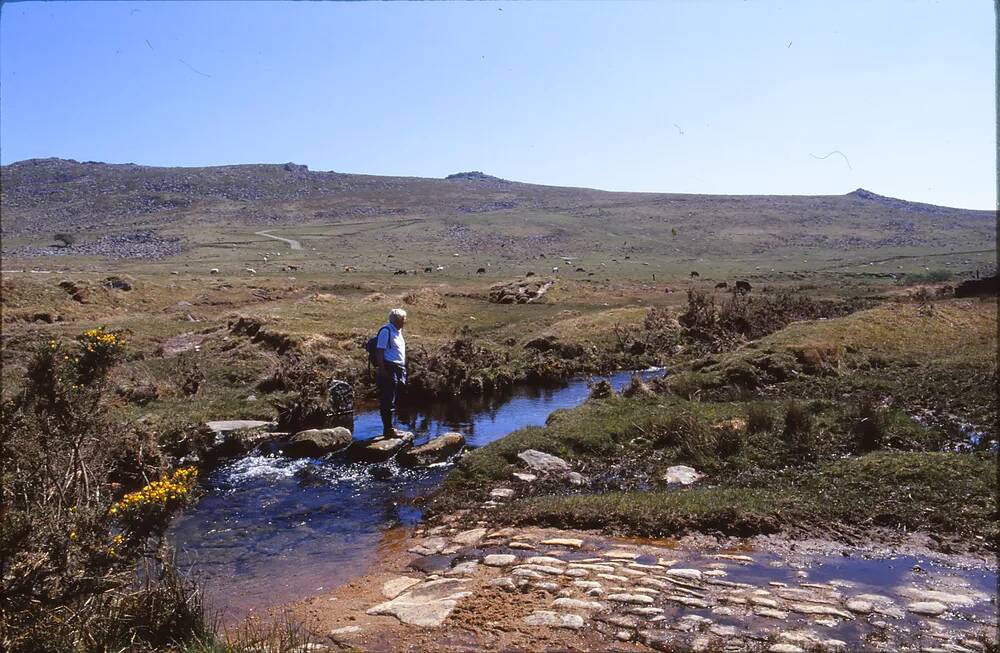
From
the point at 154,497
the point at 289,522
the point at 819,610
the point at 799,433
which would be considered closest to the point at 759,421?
the point at 799,433

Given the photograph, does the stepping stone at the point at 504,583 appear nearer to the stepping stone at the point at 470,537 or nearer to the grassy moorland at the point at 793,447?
the stepping stone at the point at 470,537

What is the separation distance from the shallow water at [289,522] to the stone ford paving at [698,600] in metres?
1.42

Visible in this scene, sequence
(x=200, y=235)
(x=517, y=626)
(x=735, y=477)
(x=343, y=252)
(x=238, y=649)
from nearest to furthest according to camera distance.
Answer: (x=238, y=649) < (x=517, y=626) < (x=735, y=477) < (x=343, y=252) < (x=200, y=235)

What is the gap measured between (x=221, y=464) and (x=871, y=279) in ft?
167

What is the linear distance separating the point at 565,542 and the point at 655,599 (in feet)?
6.02

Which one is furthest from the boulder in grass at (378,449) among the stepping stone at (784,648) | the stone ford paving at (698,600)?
the stepping stone at (784,648)

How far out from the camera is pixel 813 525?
Result: 7664 millimetres

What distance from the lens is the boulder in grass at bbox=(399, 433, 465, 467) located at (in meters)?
11.7

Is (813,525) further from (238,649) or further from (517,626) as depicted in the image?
(238,649)

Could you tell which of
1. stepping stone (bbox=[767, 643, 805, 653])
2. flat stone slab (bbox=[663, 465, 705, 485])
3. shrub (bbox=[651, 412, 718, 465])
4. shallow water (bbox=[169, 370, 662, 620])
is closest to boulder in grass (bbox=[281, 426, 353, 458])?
shallow water (bbox=[169, 370, 662, 620])

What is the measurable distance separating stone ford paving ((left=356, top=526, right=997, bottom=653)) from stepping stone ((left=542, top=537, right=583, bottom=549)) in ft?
0.09

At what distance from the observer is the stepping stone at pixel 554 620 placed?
549 cm

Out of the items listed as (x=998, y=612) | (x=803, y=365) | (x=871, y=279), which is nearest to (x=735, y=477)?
(x=998, y=612)

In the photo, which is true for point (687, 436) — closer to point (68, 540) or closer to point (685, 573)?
point (685, 573)
